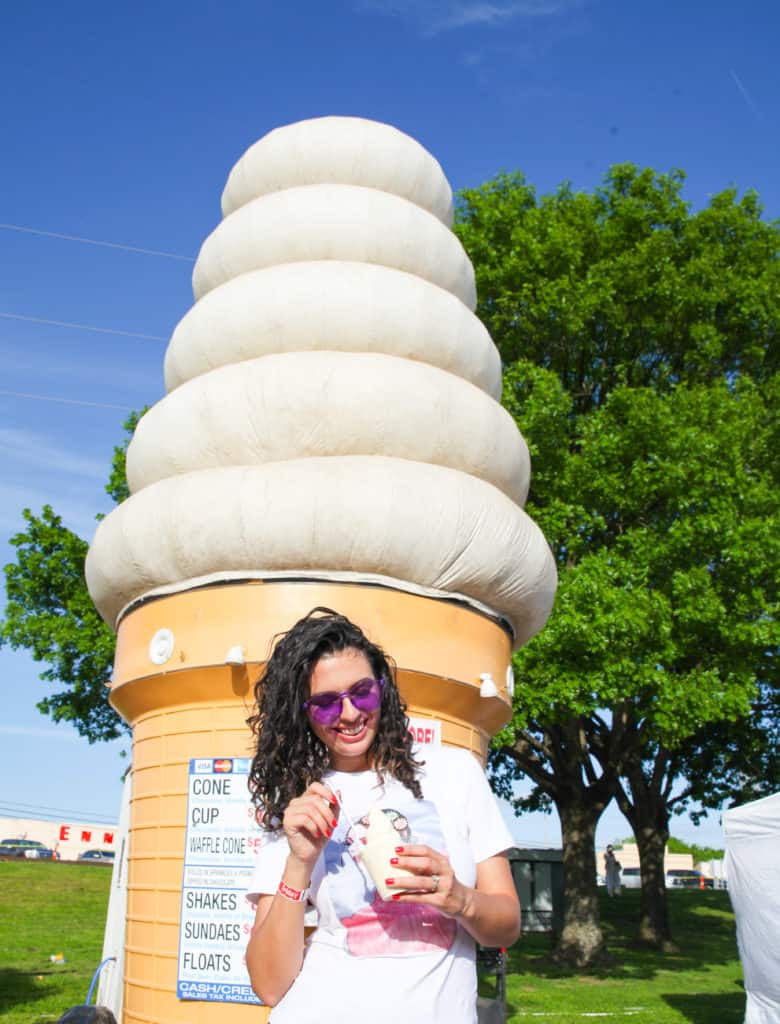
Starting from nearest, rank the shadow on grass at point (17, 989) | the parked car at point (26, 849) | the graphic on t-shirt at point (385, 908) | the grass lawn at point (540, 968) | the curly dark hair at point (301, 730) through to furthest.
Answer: the graphic on t-shirt at point (385, 908) < the curly dark hair at point (301, 730) < the shadow on grass at point (17, 989) < the grass lawn at point (540, 968) < the parked car at point (26, 849)

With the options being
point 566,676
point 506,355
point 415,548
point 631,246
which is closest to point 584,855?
point 566,676

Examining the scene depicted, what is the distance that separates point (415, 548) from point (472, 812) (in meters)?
4.98

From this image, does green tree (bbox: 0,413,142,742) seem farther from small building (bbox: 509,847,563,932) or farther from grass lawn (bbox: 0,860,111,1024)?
small building (bbox: 509,847,563,932)

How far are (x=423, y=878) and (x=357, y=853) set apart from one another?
0.28 meters

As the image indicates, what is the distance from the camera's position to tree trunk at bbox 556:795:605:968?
59.5 feet

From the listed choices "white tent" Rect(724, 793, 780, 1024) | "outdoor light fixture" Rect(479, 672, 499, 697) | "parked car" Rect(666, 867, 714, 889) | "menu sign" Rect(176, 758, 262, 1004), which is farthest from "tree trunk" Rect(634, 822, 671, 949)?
"parked car" Rect(666, 867, 714, 889)

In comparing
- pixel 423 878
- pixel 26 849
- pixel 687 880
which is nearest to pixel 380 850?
pixel 423 878

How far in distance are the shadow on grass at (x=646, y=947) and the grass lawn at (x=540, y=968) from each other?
30 millimetres

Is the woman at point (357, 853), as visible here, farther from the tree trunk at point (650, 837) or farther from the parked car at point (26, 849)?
the parked car at point (26, 849)

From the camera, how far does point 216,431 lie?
830 centimetres

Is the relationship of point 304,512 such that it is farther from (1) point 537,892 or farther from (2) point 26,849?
(2) point 26,849

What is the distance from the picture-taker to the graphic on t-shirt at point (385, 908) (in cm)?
250

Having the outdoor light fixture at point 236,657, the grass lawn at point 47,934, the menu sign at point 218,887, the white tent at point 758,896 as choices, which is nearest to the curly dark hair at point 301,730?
the menu sign at point 218,887

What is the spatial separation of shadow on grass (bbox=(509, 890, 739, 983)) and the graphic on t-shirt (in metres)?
12.4
